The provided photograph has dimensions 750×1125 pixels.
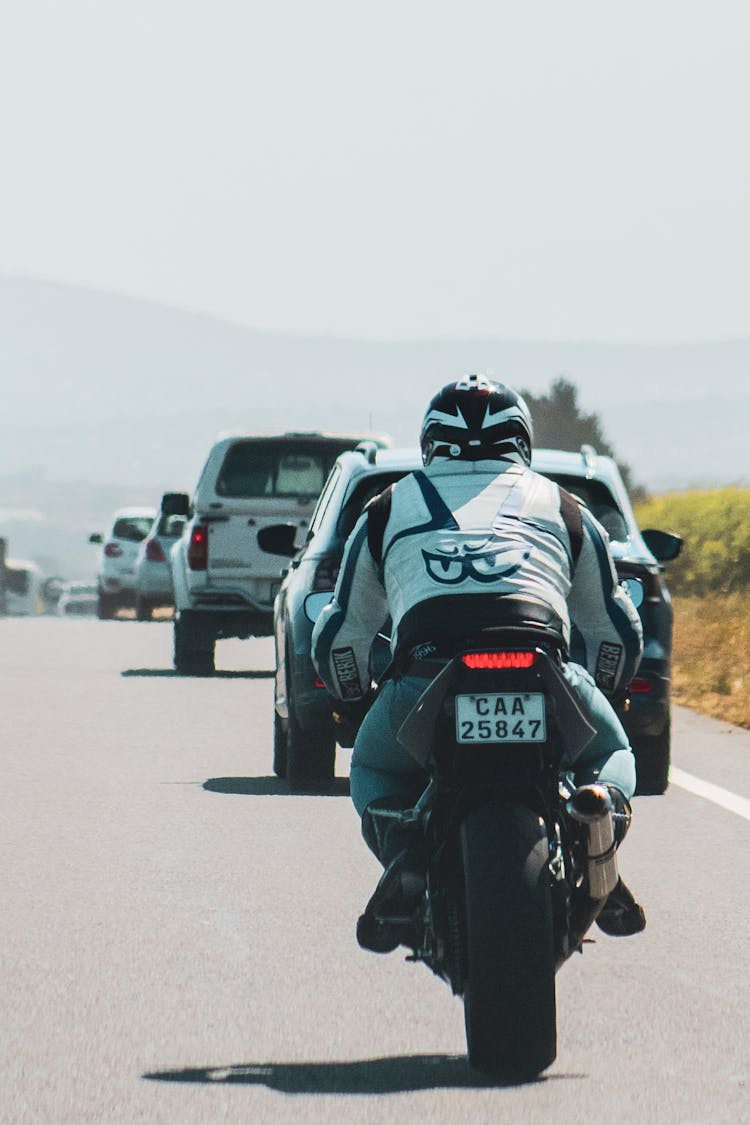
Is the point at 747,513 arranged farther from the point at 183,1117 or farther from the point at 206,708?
the point at 183,1117

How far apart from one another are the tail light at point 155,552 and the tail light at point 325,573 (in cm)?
2003

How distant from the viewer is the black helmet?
21.4 ft

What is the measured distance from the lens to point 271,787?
476 inches

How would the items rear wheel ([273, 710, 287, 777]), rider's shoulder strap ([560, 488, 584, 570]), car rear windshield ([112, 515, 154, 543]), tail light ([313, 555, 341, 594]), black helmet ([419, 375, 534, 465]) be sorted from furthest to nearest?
1. car rear windshield ([112, 515, 154, 543])
2. rear wheel ([273, 710, 287, 777])
3. tail light ([313, 555, 341, 594])
4. black helmet ([419, 375, 534, 465])
5. rider's shoulder strap ([560, 488, 584, 570])

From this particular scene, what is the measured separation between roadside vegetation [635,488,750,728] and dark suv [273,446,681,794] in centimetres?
501

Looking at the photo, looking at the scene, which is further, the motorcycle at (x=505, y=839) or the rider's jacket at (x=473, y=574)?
the rider's jacket at (x=473, y=574)

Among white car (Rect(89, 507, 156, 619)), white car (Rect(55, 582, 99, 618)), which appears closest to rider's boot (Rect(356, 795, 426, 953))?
white car (Rect(89, 507, 156, 619))

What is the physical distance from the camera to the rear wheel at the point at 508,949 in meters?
5.59

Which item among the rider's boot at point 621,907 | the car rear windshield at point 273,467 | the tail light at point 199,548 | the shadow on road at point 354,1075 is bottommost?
the tail light at point 199,548

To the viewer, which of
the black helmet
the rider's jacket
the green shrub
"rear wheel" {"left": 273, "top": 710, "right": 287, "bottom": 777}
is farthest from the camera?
the green shrub

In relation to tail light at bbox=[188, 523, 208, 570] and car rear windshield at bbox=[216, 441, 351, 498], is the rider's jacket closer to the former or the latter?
tail light at bbox=[188, 523, 208, 570]

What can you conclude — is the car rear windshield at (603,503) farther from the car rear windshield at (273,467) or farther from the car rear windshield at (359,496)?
the car rear windshield at (273,467)

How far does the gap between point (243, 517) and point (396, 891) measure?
47.8ft

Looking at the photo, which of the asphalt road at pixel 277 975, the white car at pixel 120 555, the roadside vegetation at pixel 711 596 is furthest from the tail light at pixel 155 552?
the asphalt road at pixel 277 975
